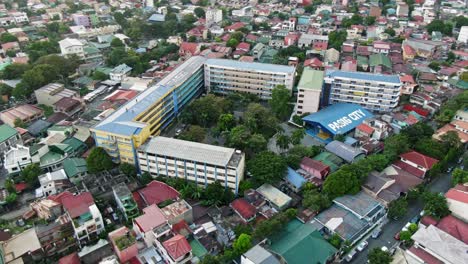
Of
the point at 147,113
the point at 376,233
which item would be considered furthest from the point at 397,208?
the point at 147,113

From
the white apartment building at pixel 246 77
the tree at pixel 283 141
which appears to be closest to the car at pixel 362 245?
the tree at pixel 283 141

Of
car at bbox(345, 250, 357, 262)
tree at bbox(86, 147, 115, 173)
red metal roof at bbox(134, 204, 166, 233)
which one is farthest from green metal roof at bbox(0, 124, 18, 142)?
car at bbox(345, 250, 357, 262)

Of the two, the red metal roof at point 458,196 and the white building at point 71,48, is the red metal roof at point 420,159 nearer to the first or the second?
the red metal roof at point 458,196

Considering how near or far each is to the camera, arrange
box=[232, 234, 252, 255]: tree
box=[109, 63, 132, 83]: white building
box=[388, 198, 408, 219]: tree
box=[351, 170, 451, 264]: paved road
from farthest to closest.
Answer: box=[109, 63, 132, 83]: white building → box=[388, 198, 408, 219]: tree → box=[351, 170, 451, 264]: paved road → box=[232, 234, 252, 255]: tree

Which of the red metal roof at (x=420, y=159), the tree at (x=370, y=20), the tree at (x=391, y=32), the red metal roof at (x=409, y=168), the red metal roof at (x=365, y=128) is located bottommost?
the red metal roof at (x=409, y=168)

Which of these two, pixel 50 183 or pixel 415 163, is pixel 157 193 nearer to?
pixel 50 183

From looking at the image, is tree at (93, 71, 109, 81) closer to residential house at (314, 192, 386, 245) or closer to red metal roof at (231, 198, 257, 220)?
red metal roof at (231, 198, 257, 220)

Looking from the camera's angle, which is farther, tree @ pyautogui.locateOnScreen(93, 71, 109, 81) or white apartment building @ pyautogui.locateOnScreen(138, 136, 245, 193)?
tree @ pyautogui.locateOnScreen(93, 71, 109, 81)
